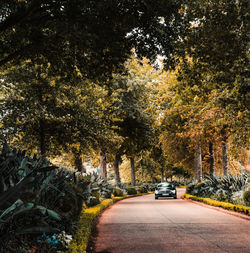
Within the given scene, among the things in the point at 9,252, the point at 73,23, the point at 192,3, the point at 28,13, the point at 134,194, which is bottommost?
the point at 134,194

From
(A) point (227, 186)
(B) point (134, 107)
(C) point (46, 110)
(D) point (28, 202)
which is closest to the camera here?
(D) point (28, 202)

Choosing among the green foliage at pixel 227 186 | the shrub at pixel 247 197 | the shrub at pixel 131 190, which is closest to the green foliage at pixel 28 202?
the shrub at pixel 247 197

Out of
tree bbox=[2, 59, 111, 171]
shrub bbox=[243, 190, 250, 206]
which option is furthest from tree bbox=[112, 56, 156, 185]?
shrub bbox=[243, 190, 250, 206]

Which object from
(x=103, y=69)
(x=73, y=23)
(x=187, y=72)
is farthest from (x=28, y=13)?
(x=187, y=72)

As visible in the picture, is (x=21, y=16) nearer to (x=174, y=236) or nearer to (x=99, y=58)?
(x=99, y=58)

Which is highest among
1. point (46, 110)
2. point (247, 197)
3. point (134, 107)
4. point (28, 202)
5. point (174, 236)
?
point (134, 107)

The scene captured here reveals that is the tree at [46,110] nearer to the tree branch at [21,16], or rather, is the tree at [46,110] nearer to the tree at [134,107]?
the tree branch at [21,16]

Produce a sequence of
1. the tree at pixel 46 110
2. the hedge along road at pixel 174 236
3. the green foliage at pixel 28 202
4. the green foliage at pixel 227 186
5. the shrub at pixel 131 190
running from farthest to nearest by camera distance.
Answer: the shrub at pixel 131 190 < the green foliage at pixel 227 186 < the tree at pixel 46 110 < the hedge along road at pixel 174 236 < the green foliage at pixel 28 202

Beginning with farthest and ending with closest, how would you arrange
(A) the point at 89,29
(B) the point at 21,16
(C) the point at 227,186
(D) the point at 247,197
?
(C) the point at 227,186
(D) the point at 247,197
(B) the point at 21,16
(A) the point at 89,29

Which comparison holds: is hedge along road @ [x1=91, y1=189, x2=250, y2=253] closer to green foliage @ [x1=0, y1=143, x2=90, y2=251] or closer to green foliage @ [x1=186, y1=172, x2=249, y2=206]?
green foliage @ [x1=0, y1=143, x2=90, y2=251]

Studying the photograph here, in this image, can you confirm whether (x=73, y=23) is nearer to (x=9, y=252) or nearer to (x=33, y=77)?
(x=9, y=252)

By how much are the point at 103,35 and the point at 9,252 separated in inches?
149

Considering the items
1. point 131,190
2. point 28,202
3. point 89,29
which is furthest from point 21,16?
point 131,190

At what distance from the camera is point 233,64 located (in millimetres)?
7602
